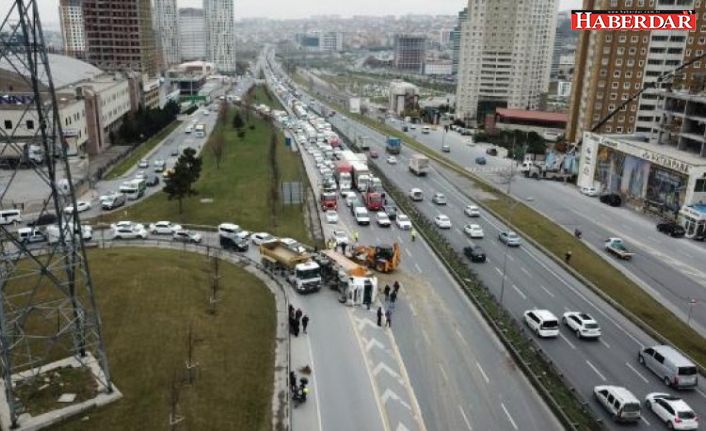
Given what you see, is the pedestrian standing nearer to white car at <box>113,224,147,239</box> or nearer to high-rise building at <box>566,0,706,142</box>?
white car at <box>113,224,147,239</box>

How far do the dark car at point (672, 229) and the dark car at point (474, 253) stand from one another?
22583 mm

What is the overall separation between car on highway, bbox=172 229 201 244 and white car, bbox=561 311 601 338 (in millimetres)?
30416

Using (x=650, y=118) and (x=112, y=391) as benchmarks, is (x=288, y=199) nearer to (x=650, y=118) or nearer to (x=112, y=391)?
(x=112, y=391)

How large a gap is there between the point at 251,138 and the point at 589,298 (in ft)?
253

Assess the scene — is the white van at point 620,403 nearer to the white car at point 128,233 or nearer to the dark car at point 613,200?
the white car at point 128,233

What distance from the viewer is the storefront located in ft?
204

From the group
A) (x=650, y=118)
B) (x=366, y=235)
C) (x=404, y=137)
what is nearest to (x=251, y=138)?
(x=404, y=137)

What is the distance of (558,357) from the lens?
3422 centimetres

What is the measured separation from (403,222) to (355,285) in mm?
20057

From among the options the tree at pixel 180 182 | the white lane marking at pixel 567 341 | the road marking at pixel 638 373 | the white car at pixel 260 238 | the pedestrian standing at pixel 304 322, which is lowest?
the road marking at pixel 638 373

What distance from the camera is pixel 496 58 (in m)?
163

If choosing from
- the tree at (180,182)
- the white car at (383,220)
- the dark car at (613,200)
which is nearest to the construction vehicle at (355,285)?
the white car at (383,220)

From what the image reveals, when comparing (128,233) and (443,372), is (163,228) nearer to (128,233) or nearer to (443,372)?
(128,233)

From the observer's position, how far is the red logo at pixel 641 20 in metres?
87.5
